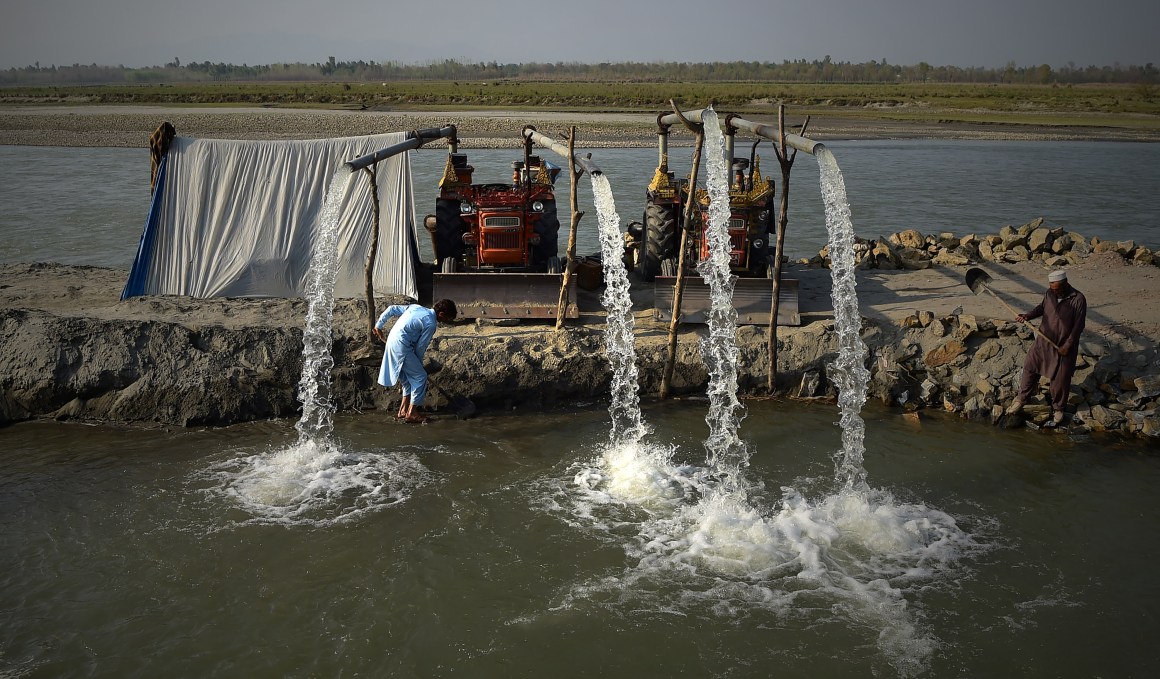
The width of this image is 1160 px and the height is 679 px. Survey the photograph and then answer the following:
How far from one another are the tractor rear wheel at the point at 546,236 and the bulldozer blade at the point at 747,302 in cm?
197

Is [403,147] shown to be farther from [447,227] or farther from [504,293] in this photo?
[504,293]

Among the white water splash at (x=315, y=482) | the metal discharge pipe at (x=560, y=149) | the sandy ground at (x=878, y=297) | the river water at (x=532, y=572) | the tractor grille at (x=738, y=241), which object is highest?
the metal discharge pipe at (x=560, y=149)

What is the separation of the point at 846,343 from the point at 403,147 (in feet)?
17.5

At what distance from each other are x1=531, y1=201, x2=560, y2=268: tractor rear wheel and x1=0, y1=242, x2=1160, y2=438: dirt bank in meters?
1.40

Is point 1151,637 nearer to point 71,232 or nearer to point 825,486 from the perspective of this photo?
point 825,486

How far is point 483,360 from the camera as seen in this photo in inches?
370

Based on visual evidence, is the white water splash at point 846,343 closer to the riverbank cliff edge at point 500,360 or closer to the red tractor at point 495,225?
the riverbank cliff edge at point 500,360

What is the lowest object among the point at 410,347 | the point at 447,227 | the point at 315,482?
the point at 315,482

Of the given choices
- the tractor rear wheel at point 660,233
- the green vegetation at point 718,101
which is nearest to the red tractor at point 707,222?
the tractor rear wheel at point 660,233

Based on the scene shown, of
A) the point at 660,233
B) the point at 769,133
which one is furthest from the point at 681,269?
the point at 660,233

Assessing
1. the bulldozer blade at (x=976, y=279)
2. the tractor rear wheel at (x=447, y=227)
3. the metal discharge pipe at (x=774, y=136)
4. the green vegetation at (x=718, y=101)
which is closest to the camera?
the metal discharge pipe at (x=774, y=136)

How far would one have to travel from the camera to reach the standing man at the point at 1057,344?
8.51 metres

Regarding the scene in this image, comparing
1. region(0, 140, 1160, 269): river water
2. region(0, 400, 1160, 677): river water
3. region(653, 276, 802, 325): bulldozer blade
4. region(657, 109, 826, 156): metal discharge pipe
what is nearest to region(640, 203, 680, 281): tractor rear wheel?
region(653, 276, 802, 325): bulldozer blade

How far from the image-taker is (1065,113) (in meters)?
50.3
